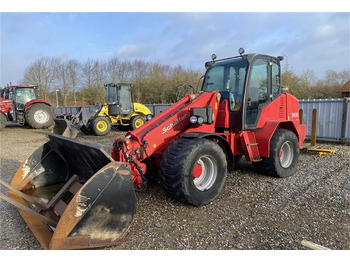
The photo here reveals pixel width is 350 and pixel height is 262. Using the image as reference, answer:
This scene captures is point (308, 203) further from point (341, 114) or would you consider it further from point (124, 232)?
point (341, 114)

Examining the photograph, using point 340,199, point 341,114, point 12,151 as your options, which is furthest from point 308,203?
point 12,151

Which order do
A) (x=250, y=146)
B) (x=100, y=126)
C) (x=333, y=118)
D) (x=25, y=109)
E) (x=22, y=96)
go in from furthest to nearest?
(x=22, y=96), (x=25, y=109), (x=100, y=126), (x=333, y=118), (x=250, y=146)

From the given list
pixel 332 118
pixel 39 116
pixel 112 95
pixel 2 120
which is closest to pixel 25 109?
pixel 39 116

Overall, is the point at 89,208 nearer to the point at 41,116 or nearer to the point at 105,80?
the point at 41,116

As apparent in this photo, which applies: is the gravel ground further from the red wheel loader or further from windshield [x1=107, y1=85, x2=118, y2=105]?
windshield [x1=107, y1=85, x2=118, y2=105]

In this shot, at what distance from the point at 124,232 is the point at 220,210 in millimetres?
1467

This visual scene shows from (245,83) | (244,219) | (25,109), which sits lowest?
(244,219)

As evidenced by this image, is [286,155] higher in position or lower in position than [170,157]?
lower

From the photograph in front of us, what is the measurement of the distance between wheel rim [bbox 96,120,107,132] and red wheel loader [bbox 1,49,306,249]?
25.5ft

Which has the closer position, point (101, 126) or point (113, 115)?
point (101, 126)

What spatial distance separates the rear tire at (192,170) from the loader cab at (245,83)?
1.05 meters

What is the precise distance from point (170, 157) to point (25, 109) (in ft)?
46.7

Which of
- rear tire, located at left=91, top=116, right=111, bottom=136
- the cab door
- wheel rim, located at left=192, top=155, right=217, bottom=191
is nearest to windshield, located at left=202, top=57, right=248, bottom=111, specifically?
the cab door

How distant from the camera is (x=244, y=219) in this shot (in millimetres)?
3404
